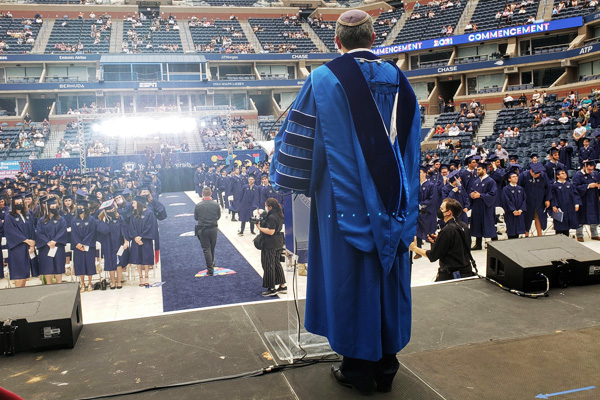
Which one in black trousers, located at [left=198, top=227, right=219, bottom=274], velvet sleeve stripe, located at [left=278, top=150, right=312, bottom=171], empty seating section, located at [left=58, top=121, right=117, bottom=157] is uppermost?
empty seating section, located at [left=58, top=121, right=117, bottom=157]

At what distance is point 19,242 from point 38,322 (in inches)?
235

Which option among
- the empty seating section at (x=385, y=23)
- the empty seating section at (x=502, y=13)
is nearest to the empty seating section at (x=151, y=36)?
the empty seating section at (x=385, y=23)

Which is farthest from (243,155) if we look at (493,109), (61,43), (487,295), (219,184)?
(487,295)

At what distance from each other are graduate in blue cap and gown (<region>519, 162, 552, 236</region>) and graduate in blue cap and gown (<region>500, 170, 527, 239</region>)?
300 mm

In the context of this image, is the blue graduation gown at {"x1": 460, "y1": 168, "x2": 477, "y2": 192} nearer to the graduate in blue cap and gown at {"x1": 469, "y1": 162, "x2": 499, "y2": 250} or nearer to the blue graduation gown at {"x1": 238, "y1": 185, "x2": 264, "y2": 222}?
the graduate in blue cap and gown at {"x1": 469, "y1": 162, "x2": 499, "y2": 250}

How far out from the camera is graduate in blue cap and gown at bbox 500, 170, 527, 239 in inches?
396

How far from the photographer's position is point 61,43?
38719mm

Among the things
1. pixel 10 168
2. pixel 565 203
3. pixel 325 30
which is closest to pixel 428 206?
pixel 565 203

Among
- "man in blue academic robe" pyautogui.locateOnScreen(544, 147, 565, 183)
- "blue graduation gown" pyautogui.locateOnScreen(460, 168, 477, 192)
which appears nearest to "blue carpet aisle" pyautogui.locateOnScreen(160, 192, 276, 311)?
"blue graduation gown" pyautogui.locateOnScreen(460, 168, 477, 192)

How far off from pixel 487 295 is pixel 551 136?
59.1 ft

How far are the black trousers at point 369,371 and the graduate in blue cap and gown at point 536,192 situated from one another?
9060 millimetres

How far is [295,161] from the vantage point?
236cm

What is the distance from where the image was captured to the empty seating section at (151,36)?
39781 millimetres

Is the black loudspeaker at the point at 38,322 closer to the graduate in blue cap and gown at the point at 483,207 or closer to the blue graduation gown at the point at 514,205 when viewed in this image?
the graduate in blue cap and gown at the point at 483,207
